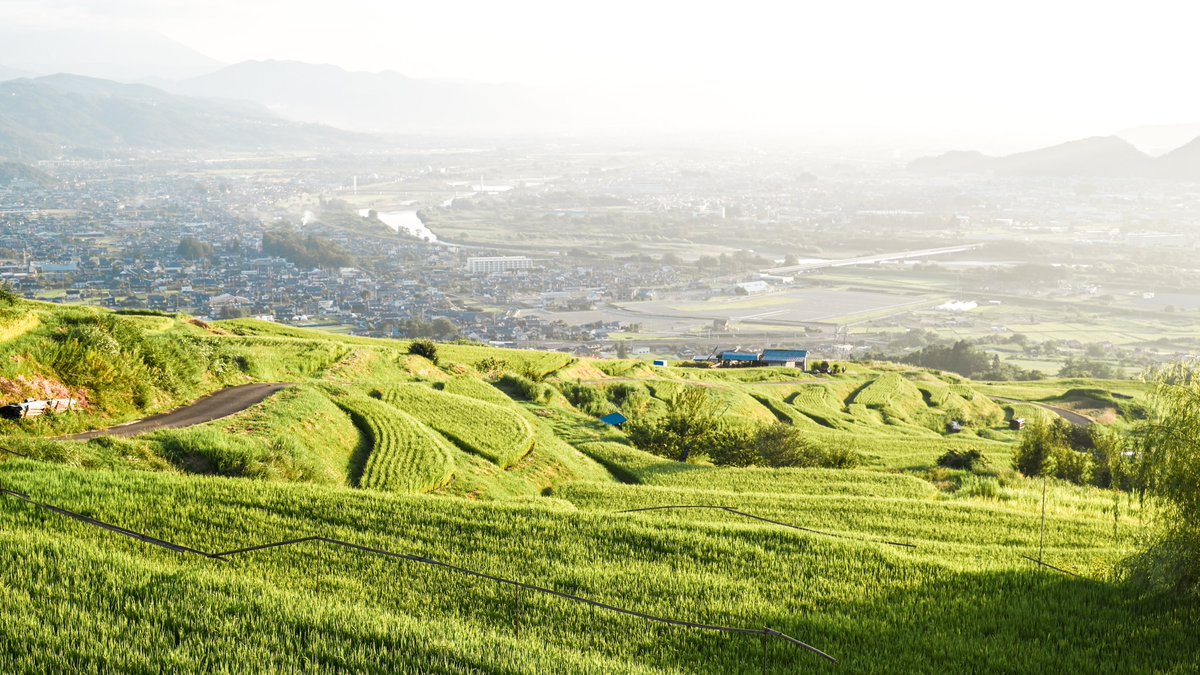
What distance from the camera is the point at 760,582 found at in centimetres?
1169

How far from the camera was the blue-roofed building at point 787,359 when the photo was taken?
244ft

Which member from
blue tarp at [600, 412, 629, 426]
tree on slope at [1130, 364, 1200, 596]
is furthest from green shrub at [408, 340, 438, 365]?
tree on slope at [1130, 364, 1200, 596]

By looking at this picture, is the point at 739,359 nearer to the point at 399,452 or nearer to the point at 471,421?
the point at 471,421

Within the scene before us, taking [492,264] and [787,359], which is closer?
[787,359]

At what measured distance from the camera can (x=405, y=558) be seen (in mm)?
11516

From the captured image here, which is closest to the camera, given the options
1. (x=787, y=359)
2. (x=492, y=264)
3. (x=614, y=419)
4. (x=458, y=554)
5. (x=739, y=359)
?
(x=458, y=554)

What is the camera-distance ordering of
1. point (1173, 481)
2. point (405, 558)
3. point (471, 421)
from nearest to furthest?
point (1173, 481)
point (405, 558)
point (471, 421)

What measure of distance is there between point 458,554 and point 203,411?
12.2 meters

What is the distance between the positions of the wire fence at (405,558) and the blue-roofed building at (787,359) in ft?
209

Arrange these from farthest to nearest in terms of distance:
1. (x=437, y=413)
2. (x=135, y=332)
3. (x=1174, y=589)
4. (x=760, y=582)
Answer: (x=437, y=413) < (x=135, y=332) < (x=760, y=582) < (x=1174, y=589)

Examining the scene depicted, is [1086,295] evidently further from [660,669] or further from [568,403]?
[660,669]

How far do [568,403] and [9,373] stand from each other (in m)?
22.4

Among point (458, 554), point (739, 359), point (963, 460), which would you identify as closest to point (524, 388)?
point (963, 460)

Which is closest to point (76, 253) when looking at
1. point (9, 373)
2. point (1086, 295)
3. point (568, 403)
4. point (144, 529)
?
point (568, 403)
